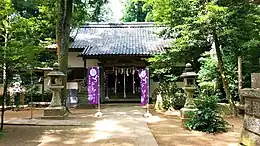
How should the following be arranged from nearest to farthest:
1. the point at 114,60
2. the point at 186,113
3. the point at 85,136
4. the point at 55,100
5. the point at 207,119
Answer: the point at 85,136 < the point at 207,119 < the point at 186,113 < the point at 55,100 < the point at 114,60

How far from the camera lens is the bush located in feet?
27.2

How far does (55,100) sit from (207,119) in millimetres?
5411

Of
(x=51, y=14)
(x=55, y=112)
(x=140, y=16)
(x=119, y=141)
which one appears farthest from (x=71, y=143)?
(x=140, y=16)

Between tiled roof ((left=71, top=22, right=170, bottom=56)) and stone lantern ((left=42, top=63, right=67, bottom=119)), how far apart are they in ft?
17.7

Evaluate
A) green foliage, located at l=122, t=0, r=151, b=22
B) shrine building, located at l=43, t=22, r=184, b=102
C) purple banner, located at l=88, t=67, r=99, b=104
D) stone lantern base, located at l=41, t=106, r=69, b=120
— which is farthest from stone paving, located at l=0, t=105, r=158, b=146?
green foliage, located at l=122, t=0, r=151, b=22

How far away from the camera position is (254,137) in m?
3.81

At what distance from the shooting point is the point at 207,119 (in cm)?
839

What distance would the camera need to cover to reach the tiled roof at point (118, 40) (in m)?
16.9

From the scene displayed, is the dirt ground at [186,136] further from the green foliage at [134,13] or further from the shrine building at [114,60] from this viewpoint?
the green foliage at [134,13]

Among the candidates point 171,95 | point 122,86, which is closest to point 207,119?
point 171,95

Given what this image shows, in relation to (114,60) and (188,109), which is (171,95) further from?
(114,60)

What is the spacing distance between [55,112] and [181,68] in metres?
8.41

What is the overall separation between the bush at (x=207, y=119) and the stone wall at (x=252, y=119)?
13.9 ft

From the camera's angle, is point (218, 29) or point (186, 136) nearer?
point (186, 136)
